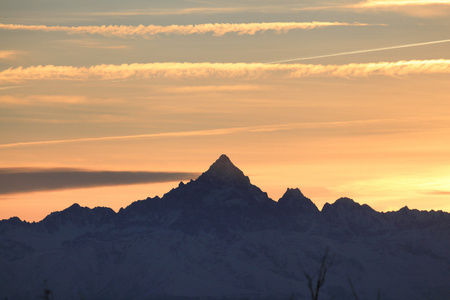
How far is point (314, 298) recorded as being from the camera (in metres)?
41.8

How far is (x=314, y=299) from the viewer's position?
41.7m

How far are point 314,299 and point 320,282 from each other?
2.75 ft

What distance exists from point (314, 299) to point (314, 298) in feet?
0.42

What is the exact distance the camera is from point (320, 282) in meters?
41.6

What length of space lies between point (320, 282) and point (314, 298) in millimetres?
830
